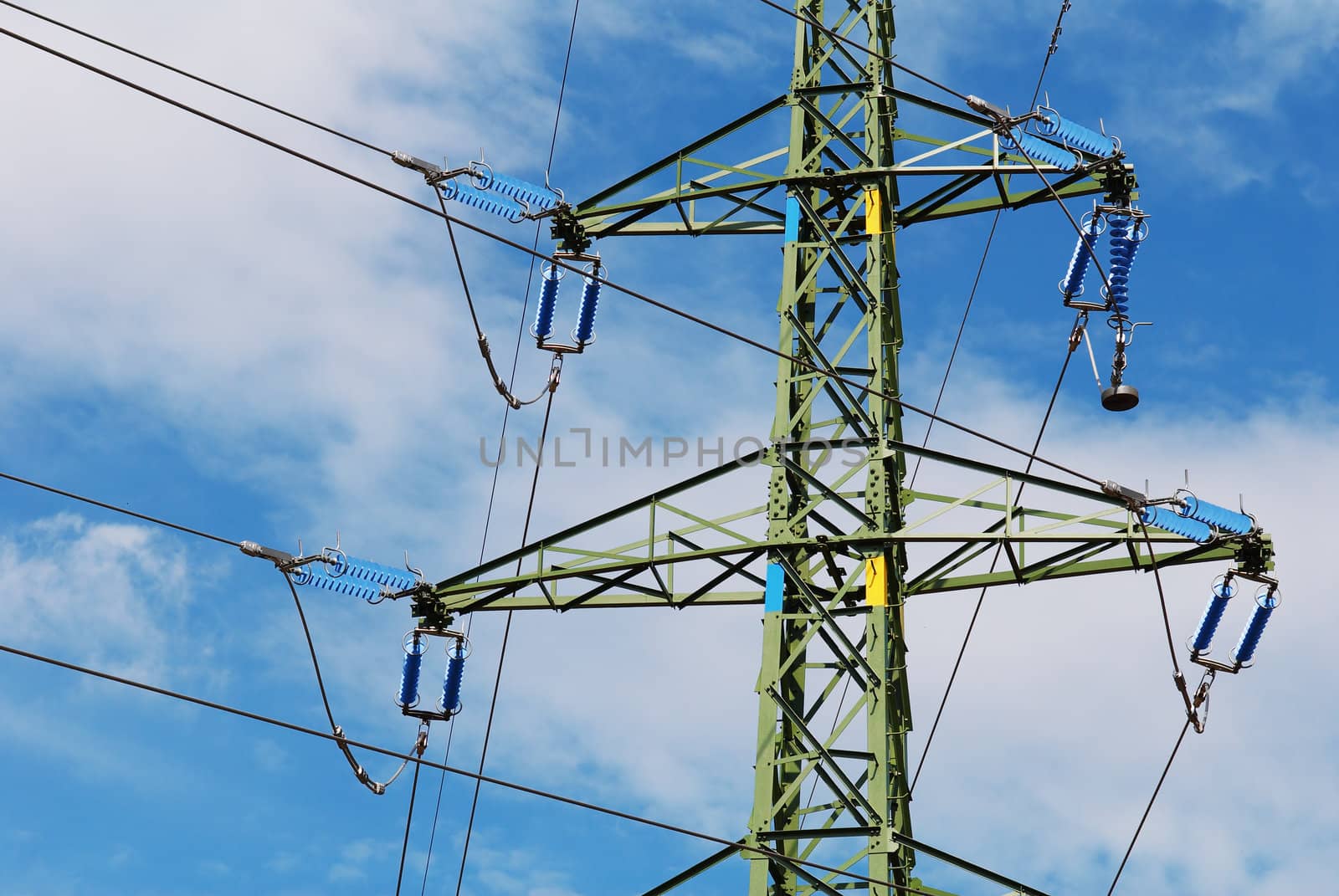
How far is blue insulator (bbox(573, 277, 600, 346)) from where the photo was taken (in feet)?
65.8

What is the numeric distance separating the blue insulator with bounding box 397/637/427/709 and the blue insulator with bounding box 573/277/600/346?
4.00 m

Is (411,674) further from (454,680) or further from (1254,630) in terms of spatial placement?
(1254,630)

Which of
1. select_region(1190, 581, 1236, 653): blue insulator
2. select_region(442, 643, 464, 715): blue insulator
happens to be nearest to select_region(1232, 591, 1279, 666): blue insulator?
select_region(1190, 581, 1236, 653): blue insulator

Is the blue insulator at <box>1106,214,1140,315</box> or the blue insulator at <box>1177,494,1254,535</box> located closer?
the blue insulator at <box>1177,494,1254,535</box>

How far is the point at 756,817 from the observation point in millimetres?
15367

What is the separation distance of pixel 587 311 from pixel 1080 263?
524cm

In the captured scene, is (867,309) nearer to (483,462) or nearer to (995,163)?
(995,163)

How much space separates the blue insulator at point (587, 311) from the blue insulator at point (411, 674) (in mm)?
4004

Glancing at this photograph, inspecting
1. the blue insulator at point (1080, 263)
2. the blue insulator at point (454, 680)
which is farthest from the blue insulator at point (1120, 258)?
the blue insulator at point (454, 680)

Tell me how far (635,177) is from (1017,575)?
235 inches

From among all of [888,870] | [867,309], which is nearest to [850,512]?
[867,309]

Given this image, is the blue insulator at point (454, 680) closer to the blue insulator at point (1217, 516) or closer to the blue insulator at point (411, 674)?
the blue insulator at point (411, 674)

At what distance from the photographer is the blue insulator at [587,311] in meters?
20.1

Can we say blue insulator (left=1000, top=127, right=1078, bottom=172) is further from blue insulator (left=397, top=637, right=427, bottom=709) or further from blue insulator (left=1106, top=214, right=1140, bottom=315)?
blue insulator (left=397, top=637, right=427, bottom=709)
